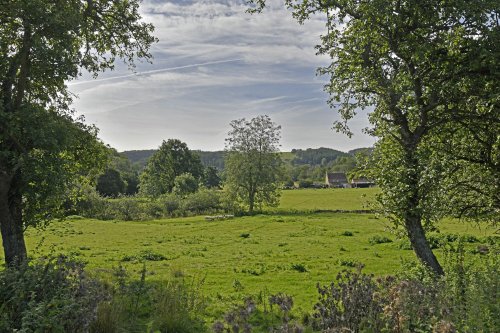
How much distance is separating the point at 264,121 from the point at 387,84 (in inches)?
1900

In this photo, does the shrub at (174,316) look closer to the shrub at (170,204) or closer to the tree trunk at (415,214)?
the tree trunk at (415,214)

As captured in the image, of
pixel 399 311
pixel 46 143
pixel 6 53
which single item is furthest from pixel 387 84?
pixel 6 53

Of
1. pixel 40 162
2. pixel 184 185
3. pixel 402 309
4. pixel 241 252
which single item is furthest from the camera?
pixel 184 185

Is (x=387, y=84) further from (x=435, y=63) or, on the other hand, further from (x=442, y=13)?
(x=442, y=13)

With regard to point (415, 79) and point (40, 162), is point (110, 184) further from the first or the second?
point (415, 79)

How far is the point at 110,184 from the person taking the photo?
90.4m

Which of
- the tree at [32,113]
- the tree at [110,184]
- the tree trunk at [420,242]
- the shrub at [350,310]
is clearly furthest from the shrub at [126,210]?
the shrub at [350,310]

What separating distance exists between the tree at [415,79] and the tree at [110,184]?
262ft

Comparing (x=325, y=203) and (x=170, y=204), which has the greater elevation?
(x=170, y=204)

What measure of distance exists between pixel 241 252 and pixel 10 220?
16.0m

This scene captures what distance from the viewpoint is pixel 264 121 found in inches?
2371

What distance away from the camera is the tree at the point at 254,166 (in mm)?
57700

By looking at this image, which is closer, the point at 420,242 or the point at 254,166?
the point at 420,242

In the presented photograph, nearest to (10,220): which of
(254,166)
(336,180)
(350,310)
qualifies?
(350,310)
